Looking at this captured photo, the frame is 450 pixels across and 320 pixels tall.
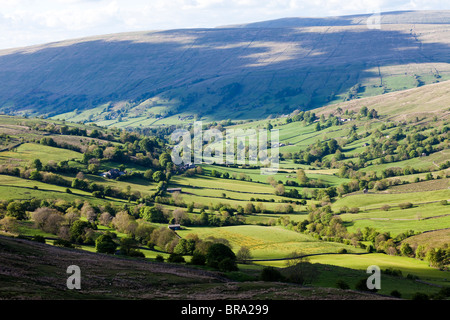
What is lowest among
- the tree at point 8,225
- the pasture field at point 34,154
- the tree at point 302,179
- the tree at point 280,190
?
the tree at point 8,225

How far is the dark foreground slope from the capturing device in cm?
3778

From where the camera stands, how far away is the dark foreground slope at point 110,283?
37781 millimetres

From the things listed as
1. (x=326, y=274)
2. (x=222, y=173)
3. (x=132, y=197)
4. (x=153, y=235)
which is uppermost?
(x=222, y=173)

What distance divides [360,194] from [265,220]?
53553 mm

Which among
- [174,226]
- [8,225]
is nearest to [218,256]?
[8,225]

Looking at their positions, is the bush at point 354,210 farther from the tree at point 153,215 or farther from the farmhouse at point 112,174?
the farmhouse at point 112,174

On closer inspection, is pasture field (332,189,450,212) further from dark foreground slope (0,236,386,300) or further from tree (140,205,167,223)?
dark foreground slope (0,236,386,300)

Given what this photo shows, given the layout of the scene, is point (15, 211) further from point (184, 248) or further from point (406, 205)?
point (406, 205)

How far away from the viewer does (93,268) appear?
5272 cm

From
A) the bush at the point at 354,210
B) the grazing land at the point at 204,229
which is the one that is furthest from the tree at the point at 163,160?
the bush at the point at 354,210

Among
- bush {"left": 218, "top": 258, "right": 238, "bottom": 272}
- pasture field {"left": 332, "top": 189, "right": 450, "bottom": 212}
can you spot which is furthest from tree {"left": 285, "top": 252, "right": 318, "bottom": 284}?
pasture field {"left": 332, "top": 189, "right": 450, "bottom": 212}
